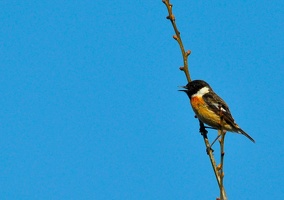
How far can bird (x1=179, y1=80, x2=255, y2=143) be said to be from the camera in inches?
344

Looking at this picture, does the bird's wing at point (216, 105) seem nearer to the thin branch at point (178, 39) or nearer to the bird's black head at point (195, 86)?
the bird's black head at point (195, 86)

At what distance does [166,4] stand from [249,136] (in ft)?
13.6

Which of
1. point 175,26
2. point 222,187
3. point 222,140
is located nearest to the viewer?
point 222,187

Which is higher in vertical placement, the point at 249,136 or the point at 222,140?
the point at 249,136

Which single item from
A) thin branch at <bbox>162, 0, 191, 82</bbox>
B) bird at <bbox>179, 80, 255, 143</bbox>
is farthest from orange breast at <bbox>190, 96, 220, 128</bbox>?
thin branch at <bbox>162, 0, 191, 82</bbox>

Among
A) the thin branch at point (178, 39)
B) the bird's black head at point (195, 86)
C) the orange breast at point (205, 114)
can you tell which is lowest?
the thin branch at point (178, 39)

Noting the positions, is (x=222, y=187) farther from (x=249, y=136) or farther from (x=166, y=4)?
(x=249, y=136)

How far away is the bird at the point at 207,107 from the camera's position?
8742 mm

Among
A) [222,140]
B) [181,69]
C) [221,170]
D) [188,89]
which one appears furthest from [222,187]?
[188,89]

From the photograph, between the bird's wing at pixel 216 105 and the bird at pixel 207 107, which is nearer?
the bird's wing at pixel 216 105

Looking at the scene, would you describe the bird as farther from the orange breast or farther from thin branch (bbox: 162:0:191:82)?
thin branch (bbox: 162:0:191:82)

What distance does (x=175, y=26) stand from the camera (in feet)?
17.2

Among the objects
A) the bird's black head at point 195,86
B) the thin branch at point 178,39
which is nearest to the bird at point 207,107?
the bird's black head at point 195,86

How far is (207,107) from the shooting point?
29.2 ft
